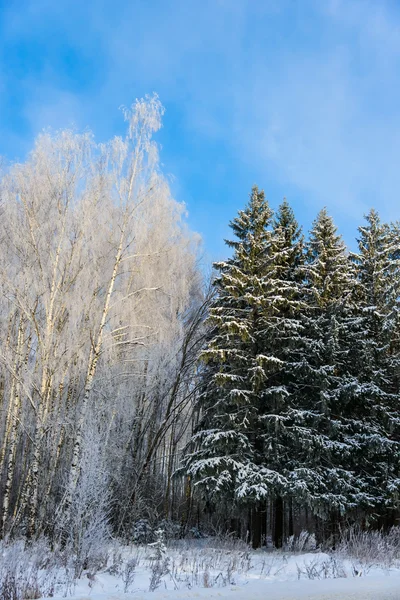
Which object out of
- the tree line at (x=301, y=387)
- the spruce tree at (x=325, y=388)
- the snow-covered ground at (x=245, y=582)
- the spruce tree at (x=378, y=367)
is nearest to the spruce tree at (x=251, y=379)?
the tree line at (x=301, y=387)

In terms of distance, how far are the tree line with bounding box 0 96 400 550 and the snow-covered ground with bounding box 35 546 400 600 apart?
103 inches

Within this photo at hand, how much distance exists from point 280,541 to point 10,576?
11.4m

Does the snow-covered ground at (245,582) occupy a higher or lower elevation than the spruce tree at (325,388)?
lower

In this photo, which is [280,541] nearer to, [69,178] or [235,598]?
[235,598]

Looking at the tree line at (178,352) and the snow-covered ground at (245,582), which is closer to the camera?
the snow-covered ground at (245,582)

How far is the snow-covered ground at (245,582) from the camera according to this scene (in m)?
5.82

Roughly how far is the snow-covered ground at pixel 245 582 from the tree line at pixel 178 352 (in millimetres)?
2622

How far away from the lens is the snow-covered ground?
582 cm

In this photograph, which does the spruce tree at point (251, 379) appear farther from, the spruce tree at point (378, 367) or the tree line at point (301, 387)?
the spruce tree at point (378, 367)

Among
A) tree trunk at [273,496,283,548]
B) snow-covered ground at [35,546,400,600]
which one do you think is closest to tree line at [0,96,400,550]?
tree trunk at [273,496,283,548]

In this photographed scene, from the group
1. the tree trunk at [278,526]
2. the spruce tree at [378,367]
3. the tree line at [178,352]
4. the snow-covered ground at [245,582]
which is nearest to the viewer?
the snow-covered ground at [245,582]

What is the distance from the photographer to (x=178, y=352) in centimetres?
1820

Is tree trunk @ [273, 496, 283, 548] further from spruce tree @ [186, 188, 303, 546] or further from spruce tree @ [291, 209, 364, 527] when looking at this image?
spruce tree @ [291, 209, 364, 527]

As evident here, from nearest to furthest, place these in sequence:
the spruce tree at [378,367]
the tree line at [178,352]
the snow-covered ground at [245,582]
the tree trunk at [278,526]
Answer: the snow-covered ground at [245,582], the tree line at [178,352], the spruce tree at [378,367], the tree trunk at [278,526]
